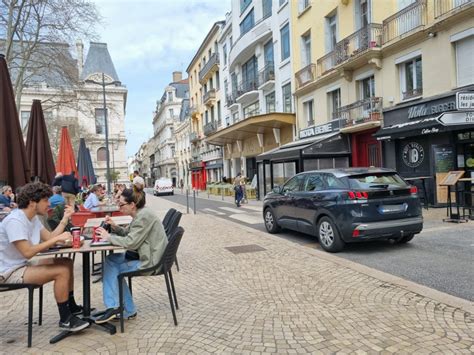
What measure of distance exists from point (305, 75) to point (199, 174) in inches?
1112

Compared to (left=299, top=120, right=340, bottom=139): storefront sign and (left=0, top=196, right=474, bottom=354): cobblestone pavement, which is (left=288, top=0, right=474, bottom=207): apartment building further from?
(left=0, top=196, right=474, bottom=354): cobblestone pavement

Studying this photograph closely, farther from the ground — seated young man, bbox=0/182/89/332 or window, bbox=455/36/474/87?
window, bbox=455/36/474/87

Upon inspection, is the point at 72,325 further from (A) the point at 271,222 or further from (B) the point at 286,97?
(B) the point at 286,97

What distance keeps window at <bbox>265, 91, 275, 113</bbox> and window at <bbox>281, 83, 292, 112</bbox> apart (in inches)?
68.1

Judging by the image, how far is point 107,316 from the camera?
12.7 ft

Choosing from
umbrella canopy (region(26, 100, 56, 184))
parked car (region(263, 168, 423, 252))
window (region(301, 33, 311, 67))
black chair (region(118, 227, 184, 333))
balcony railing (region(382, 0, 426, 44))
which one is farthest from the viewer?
window (region(301, 33, 311, 67))

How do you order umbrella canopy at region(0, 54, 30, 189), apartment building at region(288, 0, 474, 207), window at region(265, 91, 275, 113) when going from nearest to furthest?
umbrella canopy at region(0, 54, 30, 189), apartment building at region(288, 0, 474, 207), window at region(265, 91, 275, 113)

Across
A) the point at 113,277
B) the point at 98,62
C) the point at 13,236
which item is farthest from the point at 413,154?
the point at 98,62

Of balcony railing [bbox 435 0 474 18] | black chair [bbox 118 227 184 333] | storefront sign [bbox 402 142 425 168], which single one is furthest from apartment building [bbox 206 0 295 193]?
black chair [bbox 118 227 184 333]

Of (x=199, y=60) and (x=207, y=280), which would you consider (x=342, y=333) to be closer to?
(x=207, y=280)

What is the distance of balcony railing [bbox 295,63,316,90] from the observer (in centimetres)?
1975

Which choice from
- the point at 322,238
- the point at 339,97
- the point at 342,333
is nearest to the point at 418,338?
the point at 342,333

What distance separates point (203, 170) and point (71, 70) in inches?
1046

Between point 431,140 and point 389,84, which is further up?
point 389,84
